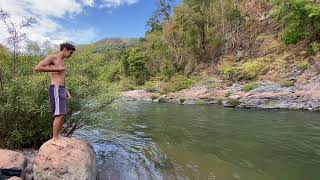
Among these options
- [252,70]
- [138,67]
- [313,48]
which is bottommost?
[252,70]

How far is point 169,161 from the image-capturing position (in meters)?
9.62

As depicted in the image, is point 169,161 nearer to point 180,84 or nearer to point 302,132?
point 302,132

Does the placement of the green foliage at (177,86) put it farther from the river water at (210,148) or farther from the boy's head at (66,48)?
the boy's head at (66,48)

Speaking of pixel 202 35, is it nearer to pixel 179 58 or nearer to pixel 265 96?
pixel 179 58

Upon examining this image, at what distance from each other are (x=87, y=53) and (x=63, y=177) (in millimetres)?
4143

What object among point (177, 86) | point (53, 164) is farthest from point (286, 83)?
point (53, 164)

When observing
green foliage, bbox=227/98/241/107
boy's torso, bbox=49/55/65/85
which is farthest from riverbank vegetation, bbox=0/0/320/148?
green foliage, bbox=227/98/241/107

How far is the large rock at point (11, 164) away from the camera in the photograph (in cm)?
638

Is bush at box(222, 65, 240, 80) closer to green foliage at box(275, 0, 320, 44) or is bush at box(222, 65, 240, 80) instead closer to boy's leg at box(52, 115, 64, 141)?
green foliage at box(275, 0, 320, 44)

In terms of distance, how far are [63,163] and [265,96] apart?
1901 centimetres

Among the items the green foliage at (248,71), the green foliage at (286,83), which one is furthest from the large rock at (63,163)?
the green foliage at (248,71)

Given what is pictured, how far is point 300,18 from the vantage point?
32219 mm

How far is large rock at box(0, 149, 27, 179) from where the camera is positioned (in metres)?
6.38

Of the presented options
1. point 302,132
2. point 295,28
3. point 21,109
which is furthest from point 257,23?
point 21,109
